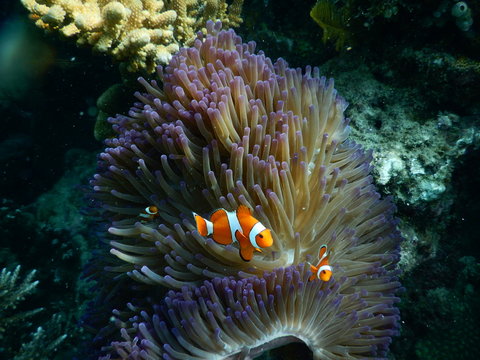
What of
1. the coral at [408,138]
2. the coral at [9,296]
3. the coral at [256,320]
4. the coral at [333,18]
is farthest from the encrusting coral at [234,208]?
the coral at [9,296]

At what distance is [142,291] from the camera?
2.75 m

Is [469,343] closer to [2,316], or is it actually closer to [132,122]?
[132,122]

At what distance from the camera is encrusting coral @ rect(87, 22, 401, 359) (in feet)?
7.02

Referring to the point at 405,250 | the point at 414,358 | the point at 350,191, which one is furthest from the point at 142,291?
the point at 414,358

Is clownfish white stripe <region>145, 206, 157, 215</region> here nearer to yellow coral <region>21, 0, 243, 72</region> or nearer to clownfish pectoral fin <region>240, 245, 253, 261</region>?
clownfish pectoral fin <region>240, 245, 253, 261</region>

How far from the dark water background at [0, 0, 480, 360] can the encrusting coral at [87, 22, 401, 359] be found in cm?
50

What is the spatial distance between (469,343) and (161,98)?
3.38 m

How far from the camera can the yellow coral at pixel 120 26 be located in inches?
132

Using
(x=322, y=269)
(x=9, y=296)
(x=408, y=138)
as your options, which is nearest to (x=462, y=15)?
(x=408, y=138)

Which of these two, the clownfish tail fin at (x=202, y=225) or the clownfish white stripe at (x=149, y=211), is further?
the clownfish white stripe at (x=149, y=211)

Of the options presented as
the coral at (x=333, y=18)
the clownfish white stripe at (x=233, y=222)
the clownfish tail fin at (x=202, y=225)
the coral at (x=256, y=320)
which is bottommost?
the coral at (x=256, y=320)

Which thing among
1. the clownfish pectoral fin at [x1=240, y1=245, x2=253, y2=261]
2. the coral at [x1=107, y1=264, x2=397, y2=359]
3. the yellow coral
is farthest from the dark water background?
the clownfish pectoral fin at [x1=240, y1=245, x2=253, y2=261]

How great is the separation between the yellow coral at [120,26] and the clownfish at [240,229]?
202 cm

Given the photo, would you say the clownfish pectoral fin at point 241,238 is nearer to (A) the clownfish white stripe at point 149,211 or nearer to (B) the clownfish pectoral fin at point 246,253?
(B) the clownfish pectoral fin at point 246,253
